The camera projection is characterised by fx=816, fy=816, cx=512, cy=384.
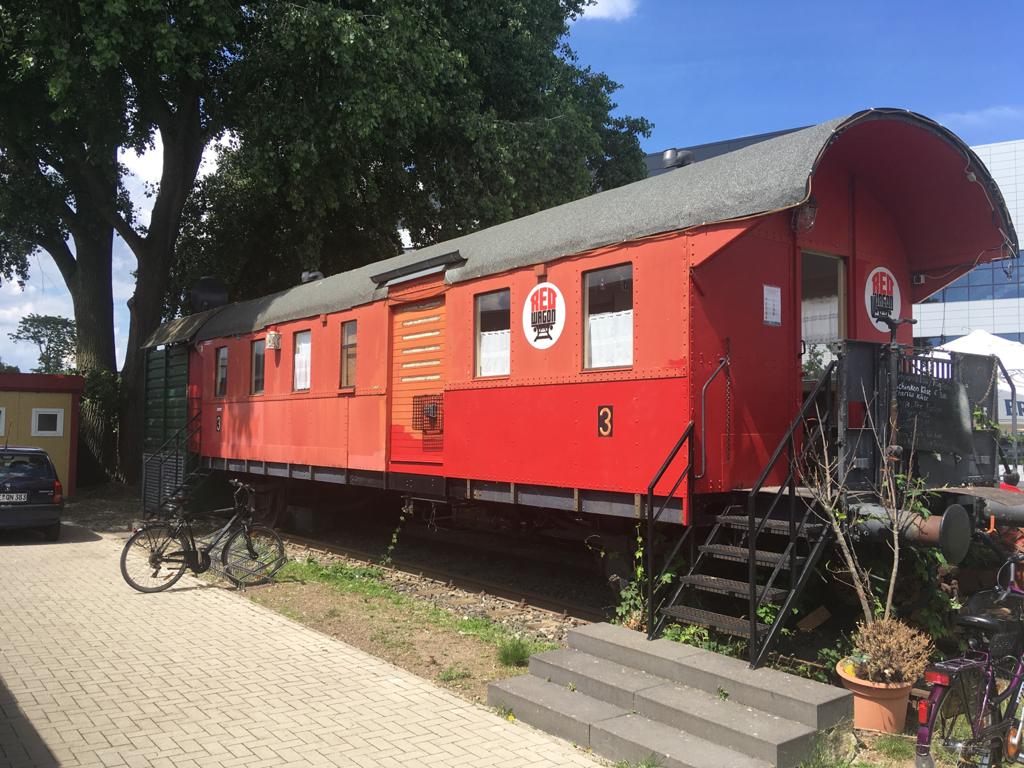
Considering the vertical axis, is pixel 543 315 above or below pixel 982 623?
above

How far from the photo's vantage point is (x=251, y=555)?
9422 mm

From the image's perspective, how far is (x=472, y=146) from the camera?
19.4 m

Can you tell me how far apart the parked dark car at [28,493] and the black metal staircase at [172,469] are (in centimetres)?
209

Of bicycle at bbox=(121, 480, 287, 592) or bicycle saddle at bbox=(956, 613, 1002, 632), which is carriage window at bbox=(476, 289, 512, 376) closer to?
bicycle at bbox=(121, 480, 287, 592)

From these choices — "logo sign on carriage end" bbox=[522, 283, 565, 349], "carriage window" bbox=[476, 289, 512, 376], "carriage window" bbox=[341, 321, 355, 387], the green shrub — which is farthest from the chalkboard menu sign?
"carriage window" bbox=[341, 321, 355, 387]

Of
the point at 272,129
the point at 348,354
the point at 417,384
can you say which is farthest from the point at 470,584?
the point at 272,129

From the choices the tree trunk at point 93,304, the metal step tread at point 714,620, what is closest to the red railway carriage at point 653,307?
the metal step tread at point 714,620

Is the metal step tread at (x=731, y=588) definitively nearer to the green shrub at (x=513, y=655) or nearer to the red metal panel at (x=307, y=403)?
the green shrub at (x=513, y=655)

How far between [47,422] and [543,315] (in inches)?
601

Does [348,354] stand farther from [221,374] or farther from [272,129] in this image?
[272,129]

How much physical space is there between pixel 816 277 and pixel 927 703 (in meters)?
4.85

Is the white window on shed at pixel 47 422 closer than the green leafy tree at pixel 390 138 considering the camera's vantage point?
No

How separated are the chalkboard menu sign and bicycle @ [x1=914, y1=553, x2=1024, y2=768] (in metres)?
1.98

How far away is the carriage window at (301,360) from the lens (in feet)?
39.1
